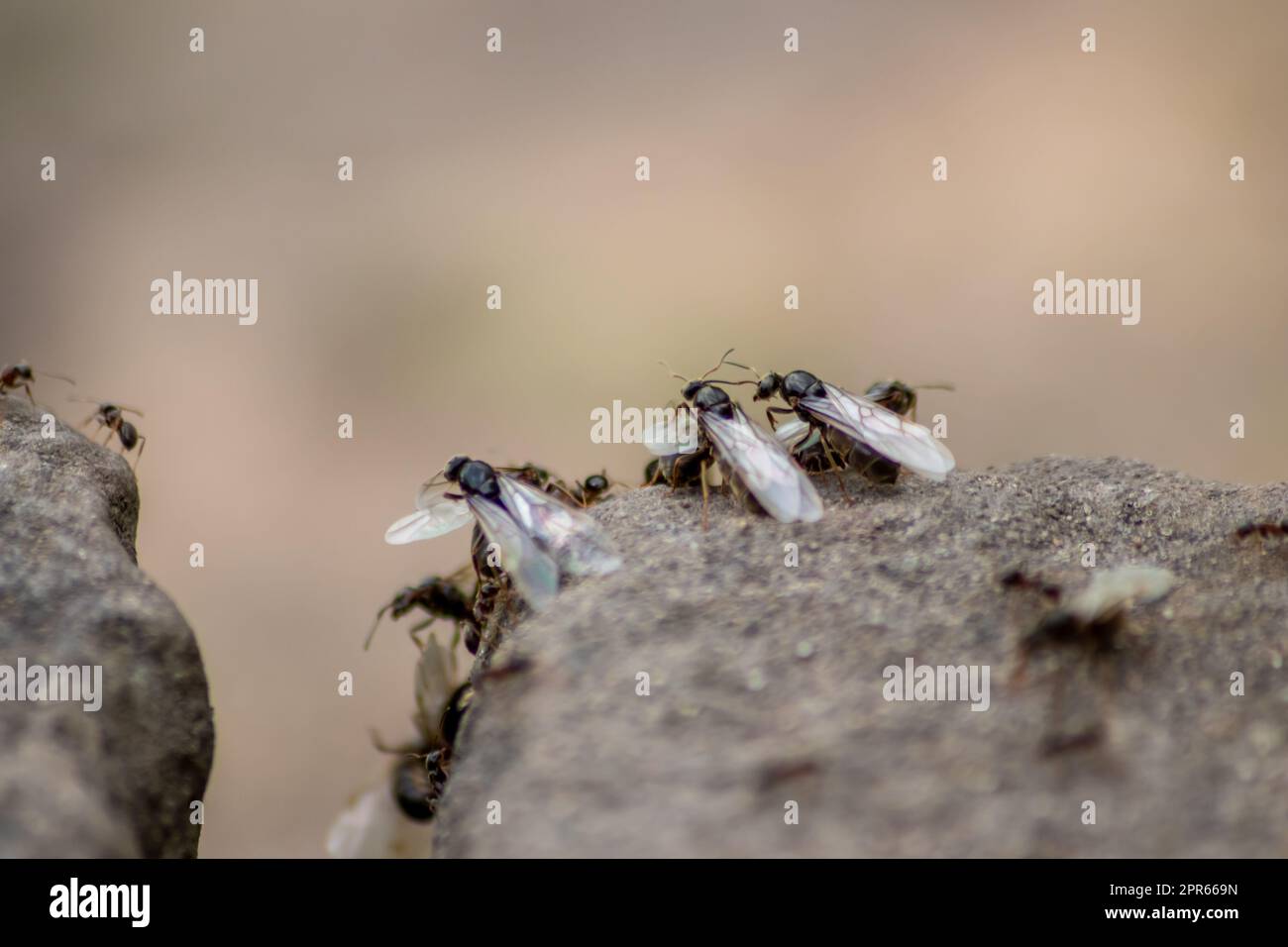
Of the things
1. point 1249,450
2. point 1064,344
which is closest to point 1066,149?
point 1064,344

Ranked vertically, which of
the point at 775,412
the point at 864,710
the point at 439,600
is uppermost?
the point at 775,412

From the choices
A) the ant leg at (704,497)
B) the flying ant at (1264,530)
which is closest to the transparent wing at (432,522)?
the ant leg at (704,497)

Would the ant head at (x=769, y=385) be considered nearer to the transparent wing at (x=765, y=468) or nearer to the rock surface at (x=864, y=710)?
the transparent wing at (x=765, y=468)

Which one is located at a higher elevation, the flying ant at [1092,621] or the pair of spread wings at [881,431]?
the pair of spread wings at [881,431]

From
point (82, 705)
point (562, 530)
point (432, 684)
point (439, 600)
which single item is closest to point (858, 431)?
point (562, 530)

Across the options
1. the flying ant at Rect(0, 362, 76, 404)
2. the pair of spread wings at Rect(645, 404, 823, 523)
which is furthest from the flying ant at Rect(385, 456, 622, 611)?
the flying ant at Rect(0, 362, 76, 404)

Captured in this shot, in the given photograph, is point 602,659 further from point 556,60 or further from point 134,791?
point 556,60

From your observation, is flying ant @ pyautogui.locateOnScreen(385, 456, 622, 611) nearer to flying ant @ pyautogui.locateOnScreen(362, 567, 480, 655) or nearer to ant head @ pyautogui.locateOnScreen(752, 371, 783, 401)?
flying ant @ pyautogui.locateOnScreen(362, 567, 480, 655)

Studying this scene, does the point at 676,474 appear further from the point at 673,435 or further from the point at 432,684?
the point at 432,684
